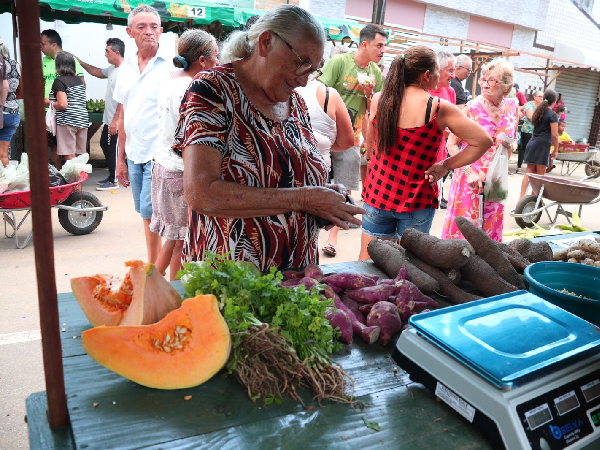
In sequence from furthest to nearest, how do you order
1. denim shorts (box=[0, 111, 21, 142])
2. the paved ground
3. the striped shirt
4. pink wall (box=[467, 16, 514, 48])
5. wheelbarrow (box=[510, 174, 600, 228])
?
pink wall (box=[467, 16, 514, 48]) → the striped shirt → denim shorts (box=[0, 111, 21, 142]) → wheelbarrow (box=[510, 174, 600, 228]) → the paved ground

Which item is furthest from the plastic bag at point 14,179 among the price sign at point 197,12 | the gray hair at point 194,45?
the price sign at point 197,12

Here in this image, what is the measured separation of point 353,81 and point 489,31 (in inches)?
606

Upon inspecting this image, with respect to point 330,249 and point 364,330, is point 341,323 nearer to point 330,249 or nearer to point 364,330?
point 364,330

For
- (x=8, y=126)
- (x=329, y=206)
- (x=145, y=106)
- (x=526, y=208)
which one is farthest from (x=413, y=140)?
(x=8, y=126)

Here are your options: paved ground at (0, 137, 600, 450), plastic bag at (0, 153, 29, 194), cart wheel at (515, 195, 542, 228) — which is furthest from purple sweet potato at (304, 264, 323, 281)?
cart wheel at (515, 195, 542, 228)

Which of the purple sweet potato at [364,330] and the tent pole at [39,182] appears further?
the purple sweet potato at [364,330]

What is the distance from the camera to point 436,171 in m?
3.34

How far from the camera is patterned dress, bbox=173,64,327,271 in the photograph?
1.81 m

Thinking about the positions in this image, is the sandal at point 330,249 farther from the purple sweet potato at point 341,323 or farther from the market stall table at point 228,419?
the market stall table at point 228,419

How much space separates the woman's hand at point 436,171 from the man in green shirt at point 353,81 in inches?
79.5

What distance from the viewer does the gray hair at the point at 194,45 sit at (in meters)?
3.46

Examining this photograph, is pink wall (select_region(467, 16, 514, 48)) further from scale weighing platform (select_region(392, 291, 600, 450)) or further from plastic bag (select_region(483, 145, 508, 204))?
scale weighing platform (select_region(392, 291, 600, 450))

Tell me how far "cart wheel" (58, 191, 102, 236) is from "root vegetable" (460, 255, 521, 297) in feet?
14.8

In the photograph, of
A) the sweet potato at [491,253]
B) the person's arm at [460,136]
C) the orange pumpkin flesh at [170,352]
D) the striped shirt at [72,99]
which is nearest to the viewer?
the orange pumpkin flesh at [170,352]
